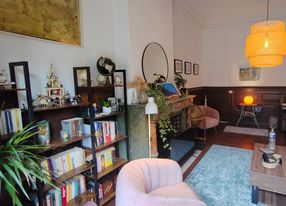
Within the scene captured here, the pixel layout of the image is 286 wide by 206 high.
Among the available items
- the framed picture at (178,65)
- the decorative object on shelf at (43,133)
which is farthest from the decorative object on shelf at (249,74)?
the decorative object on shelf at (43,133)

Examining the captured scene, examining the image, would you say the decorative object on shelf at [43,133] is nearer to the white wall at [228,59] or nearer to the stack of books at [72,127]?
the stack of books at [72,127]

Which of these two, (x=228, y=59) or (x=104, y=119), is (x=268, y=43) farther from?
(x=228, y=59)

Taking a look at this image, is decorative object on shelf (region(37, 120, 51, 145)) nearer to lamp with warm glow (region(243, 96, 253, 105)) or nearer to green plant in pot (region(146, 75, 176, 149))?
green plant in pot (region(146, 75, 176, 149))

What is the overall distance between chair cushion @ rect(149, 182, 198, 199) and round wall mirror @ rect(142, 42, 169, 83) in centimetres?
168

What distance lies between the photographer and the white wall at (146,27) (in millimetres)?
2721

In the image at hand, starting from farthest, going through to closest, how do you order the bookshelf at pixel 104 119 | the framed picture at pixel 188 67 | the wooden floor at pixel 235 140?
the framed picture at pixel 188 67 < the wooden floor at pixel 235 140 < the bookshelf at pixel 104 119

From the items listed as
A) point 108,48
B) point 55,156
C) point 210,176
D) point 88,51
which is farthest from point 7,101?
point 210,176

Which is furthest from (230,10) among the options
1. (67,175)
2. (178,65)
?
(67,175)

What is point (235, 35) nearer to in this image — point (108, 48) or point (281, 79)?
point (281, 79)

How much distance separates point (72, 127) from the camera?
6.42ft

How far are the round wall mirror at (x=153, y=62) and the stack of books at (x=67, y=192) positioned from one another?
1712mm

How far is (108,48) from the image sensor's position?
264 cm

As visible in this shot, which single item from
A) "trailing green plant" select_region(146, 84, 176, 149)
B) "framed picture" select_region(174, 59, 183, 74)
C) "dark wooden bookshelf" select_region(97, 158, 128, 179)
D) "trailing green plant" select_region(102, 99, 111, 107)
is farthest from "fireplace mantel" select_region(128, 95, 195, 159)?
"framed picture" select_region(174, 59, 183, 74)

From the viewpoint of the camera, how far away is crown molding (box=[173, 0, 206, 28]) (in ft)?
13.8
